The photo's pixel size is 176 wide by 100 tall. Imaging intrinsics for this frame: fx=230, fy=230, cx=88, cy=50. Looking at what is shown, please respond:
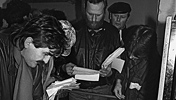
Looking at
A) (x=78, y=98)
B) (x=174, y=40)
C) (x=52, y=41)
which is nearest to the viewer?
(x=174, y=40)

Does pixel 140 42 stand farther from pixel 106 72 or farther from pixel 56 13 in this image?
pixel 56 13

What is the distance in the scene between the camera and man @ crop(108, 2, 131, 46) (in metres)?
0.96

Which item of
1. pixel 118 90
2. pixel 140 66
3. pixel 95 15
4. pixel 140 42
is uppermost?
pixel 95 15

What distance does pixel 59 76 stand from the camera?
104 centimetres

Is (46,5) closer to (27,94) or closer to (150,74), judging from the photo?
(27,94)

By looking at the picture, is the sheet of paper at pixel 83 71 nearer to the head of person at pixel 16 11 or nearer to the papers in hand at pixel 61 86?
the papers in hand at pixel 61 86

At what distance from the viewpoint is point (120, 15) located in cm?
98

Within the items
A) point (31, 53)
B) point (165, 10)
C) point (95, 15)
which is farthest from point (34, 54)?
point (165, 10)

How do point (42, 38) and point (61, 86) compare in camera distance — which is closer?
point (42, 38)

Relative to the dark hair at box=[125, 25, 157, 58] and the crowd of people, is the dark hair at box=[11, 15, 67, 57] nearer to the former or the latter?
the crowd of people

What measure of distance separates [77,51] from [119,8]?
260mm

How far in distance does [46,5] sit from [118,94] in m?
0.50

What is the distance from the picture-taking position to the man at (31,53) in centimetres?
94

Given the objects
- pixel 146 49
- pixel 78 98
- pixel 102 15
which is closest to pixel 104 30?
pixel 102 15
